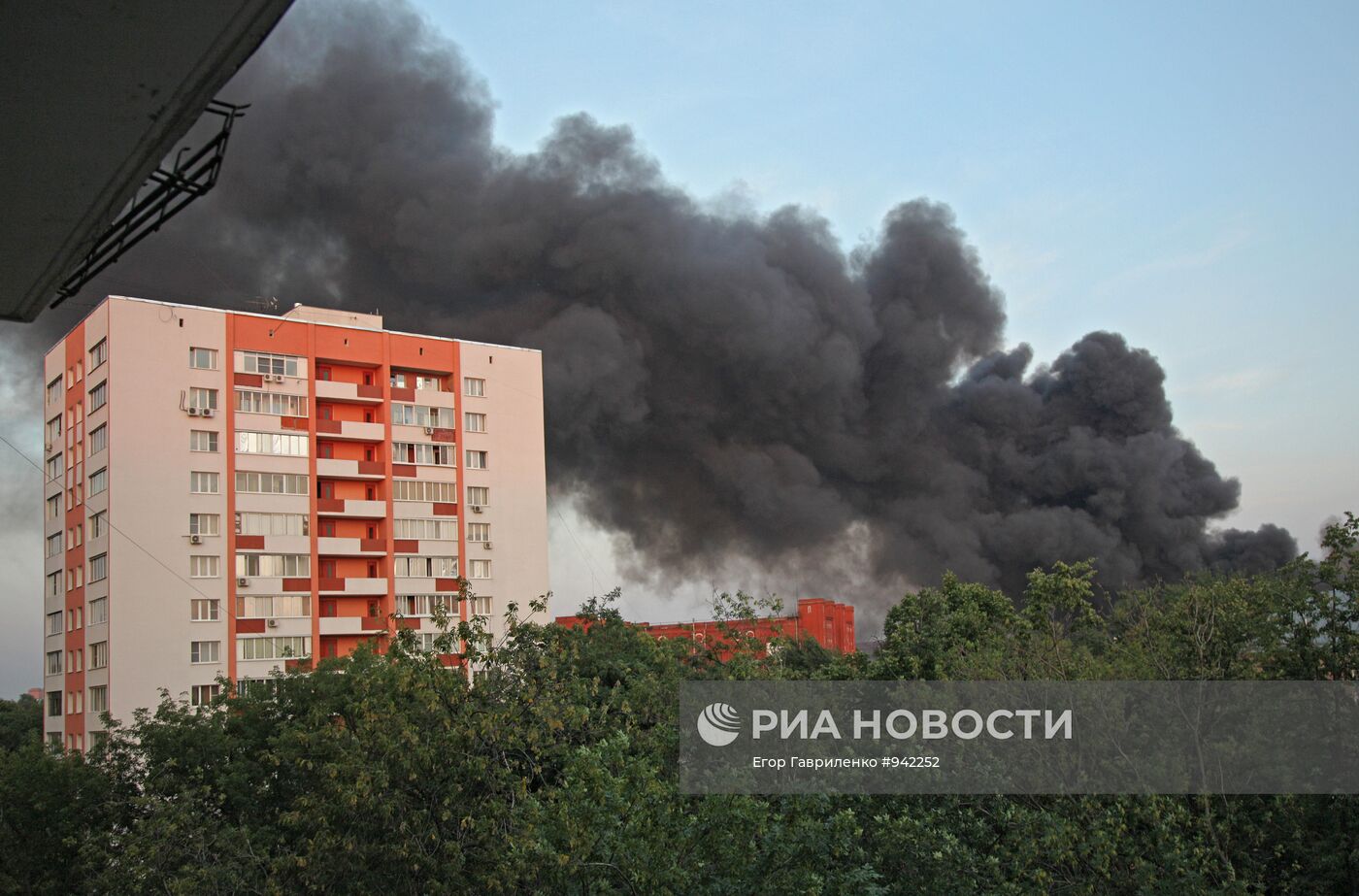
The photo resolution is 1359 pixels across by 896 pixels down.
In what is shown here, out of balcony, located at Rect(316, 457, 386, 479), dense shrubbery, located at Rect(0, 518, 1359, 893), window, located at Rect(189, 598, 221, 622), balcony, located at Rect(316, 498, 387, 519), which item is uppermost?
balcony, located at Rect(316, 457, 386, 479)

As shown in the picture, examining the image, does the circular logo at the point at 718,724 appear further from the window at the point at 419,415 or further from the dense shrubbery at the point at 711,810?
the window at the point at 419,415

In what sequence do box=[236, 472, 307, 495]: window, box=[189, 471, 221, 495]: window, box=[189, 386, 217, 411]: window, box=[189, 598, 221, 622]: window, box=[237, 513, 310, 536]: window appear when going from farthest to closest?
box=[236, 472, 307, 495]: window < box=[237, 513, 310, 536]: window < box=[189, 386, 217, 411]: window < box=[189, 471, 221, 495]: window < box=[189, 598, 221, 622]: window

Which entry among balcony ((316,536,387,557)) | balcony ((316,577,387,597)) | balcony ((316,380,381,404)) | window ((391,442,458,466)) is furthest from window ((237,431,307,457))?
balcony ((316,577,387,597))

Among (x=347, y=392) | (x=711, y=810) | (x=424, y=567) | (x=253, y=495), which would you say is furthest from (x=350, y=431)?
(x=711, y=810)

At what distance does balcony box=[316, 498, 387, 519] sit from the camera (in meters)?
46.6

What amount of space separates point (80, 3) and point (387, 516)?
4720cm

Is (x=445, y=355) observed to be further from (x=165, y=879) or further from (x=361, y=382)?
(x=165, y=879)

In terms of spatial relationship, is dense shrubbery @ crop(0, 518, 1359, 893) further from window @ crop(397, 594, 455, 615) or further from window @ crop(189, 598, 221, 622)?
window @ crop(397, 594, 455, 615)

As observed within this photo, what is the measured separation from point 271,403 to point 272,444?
164 centimetres

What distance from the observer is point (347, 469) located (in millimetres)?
47156

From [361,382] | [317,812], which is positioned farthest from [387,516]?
[317,812]

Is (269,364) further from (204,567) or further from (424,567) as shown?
(424,567)

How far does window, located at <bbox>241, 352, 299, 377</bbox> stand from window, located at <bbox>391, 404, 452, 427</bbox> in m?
4.51

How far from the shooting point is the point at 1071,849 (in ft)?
41.7
